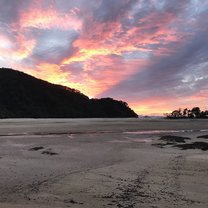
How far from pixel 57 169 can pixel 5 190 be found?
4.20 meters

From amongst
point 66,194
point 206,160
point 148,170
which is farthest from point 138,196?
point 206,160

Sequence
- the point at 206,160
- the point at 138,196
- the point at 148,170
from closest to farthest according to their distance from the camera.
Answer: the point at 138,196 → the point at 148,170 → the point at 206,160

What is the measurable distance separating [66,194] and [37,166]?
5.51 m

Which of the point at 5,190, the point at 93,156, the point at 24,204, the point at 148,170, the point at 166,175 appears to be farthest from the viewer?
the point at 93,156

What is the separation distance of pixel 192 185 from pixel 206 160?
691cm

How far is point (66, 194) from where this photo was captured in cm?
1022

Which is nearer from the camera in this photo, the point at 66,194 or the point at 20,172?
the point at 66,194

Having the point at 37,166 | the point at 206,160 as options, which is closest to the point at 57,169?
the point at 37,166

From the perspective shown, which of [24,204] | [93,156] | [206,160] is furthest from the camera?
[93,156]

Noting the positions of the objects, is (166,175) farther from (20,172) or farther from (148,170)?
(20,172)

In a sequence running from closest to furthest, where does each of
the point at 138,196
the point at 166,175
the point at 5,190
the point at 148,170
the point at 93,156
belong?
1. the point at 138,196
2. the point at 5,190
3. the point at 166,175
4. the point at 148,170
5. the point at 93,156

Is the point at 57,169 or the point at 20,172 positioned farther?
the point at 57,169

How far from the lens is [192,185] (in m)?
11.6

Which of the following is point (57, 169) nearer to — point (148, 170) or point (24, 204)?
point (148, 170)
